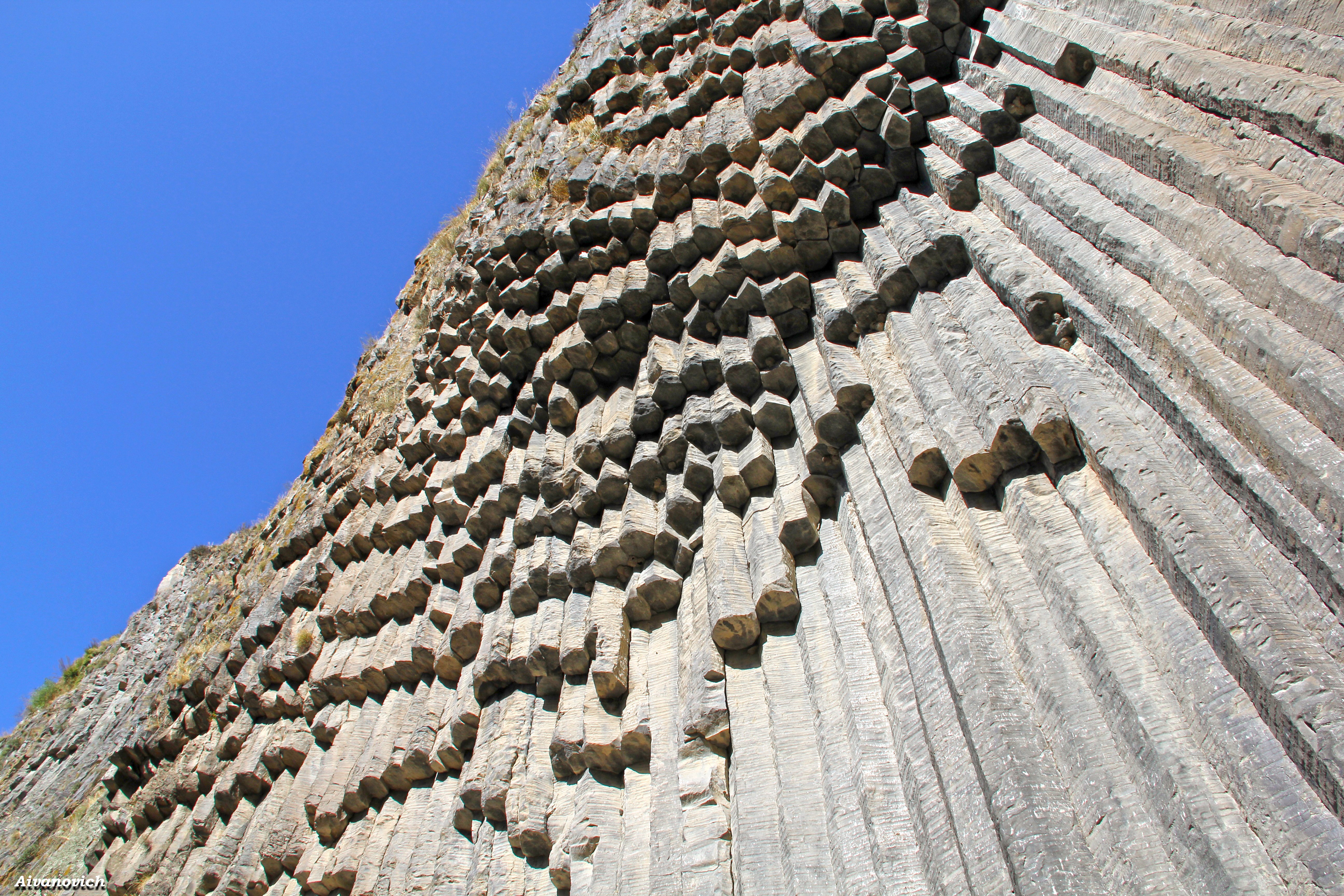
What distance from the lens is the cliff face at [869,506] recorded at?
2102 millimetres

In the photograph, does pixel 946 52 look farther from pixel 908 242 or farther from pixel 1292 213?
pixel 1292 213

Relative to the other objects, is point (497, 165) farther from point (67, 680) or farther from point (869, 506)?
point (67, 680)

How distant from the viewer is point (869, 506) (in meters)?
3.45

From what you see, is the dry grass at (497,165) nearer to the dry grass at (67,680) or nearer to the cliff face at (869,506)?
the cliff face at (869,506)

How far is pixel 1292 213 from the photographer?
239cm

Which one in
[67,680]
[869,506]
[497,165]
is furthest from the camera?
[67,680]

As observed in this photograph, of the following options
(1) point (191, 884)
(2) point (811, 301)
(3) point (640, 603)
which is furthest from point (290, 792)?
(2) point (811, 301)

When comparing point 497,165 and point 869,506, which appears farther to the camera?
point 497,165

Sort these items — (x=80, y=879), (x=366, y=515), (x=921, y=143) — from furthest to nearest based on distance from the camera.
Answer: (x=80, y=879) < (x=366, y=515) < (x=921, y=143)

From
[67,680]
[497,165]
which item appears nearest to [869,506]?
[497,165]

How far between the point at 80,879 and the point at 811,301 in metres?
10.0

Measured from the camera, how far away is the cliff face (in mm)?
2102

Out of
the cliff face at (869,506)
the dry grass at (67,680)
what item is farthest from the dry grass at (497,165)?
the dry grass at (67,680)

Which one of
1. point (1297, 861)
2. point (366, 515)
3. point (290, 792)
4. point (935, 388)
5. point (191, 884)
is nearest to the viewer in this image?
point (1297, 861)
